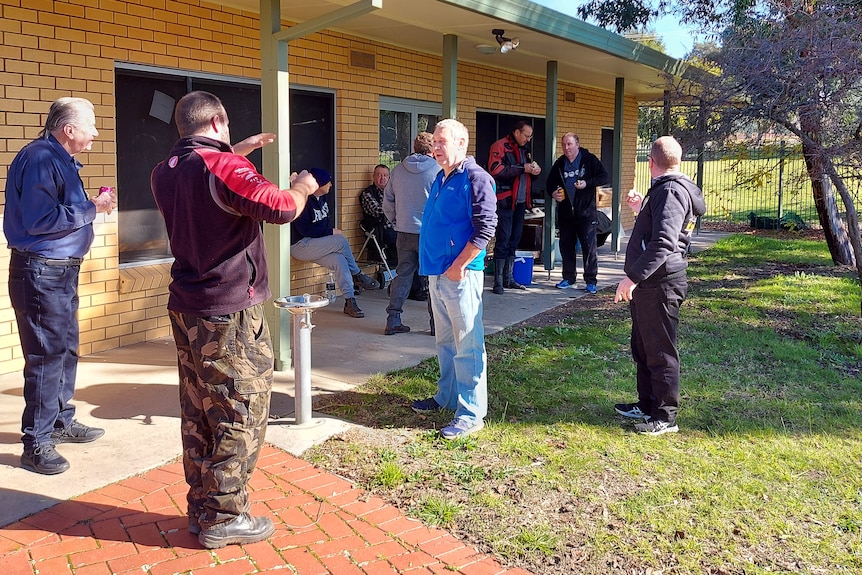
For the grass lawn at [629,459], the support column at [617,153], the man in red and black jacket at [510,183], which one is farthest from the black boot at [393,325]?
the support column at [617,153]

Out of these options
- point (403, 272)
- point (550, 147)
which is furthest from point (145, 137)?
point (550, 147)

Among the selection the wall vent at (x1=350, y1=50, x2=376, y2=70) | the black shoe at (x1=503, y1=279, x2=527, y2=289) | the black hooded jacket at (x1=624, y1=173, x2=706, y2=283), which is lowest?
the black shoe at (x1=503, y1=279, x2=527, y2=289)

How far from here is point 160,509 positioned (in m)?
3.71

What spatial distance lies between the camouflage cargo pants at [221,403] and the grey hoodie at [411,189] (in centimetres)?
387

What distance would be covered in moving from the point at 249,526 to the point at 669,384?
267cm

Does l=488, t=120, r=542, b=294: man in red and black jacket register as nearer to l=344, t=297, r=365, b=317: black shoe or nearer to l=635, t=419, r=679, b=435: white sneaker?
l=344, t=297, r=365, b=317: black shoe

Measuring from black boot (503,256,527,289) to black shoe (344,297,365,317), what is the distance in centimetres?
251

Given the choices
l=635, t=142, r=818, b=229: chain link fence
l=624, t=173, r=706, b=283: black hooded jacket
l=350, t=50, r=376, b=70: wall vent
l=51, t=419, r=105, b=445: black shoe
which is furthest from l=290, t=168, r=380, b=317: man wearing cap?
l=635, t=142, r=818, b=229: chain link fence

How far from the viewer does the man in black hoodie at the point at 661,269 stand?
457 centimetres

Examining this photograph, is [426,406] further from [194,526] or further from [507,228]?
[507,228]

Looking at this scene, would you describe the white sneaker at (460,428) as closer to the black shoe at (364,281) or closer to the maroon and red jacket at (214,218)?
the maroon and red jacket at (214,218)

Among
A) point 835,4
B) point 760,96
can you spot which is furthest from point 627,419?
point 835,4

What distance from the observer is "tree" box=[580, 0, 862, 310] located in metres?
7.46

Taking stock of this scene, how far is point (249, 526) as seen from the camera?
3.44 m
